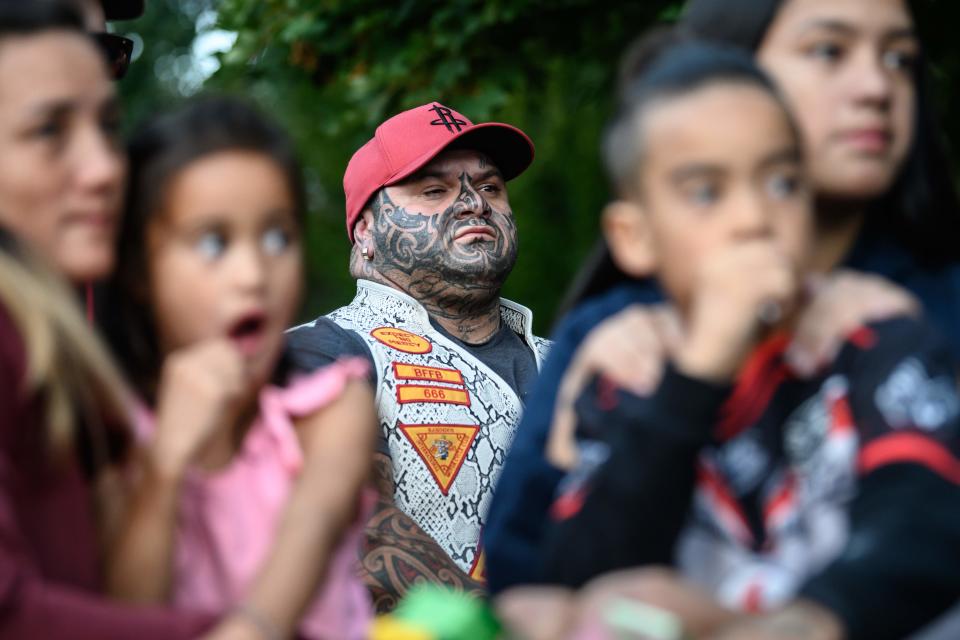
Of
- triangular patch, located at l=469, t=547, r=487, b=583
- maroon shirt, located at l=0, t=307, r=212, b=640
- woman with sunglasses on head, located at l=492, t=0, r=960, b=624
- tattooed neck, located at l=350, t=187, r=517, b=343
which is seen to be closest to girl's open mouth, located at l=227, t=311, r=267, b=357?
maroon shirt, located at l=0, t=307, r=212, b=640

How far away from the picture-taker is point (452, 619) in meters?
1.53

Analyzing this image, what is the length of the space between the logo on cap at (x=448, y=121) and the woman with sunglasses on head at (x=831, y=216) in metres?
1.89

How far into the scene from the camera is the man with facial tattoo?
3506mm

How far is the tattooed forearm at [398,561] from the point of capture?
3232mm

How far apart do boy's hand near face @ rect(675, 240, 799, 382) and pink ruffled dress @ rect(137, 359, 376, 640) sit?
60cm

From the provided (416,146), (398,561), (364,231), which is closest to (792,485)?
(398,561)

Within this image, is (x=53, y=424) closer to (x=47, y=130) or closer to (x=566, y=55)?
(x=47, y=130)

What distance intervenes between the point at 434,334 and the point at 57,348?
2.18 meters

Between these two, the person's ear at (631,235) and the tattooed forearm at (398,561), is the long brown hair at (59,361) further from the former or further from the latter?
the tattooed forearm at (398,561)

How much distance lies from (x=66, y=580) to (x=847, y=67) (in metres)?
1.36

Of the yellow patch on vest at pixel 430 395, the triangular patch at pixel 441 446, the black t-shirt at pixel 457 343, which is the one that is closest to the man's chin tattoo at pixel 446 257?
the black t-shirt at pixel 457 343

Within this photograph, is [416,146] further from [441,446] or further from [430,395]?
[441,446]

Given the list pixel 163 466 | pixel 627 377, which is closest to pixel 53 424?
pixel 163 466

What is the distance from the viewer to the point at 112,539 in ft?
5.94
